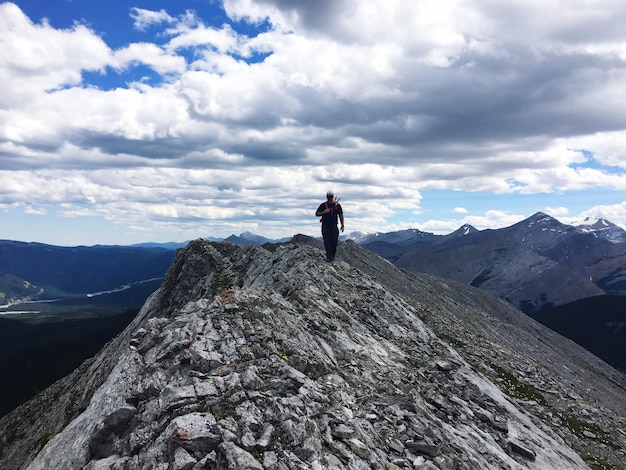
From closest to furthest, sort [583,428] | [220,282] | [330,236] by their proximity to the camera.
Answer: [583,428]
[330,236]
[220,282]

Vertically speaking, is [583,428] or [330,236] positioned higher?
[330,236]

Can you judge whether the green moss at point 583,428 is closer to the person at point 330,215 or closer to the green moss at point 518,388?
the green moss at point 518,388

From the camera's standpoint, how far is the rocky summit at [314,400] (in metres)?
11.8

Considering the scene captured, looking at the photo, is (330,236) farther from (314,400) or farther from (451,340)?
(314,400)

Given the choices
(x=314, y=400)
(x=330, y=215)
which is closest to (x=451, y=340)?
(x=330, y=215)

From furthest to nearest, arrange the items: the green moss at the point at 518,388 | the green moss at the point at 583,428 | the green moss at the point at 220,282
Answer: the green moss at the point at 220,282, the green moss at the point at 518,388, the green moss at the point at 583,428

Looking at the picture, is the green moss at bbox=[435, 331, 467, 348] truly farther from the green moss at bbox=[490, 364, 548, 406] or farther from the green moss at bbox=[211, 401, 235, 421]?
the green moss at bbox=[211, 401, 235, 421]

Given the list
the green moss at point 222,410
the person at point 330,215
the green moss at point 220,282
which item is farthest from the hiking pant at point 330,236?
the green moss at point 222,410

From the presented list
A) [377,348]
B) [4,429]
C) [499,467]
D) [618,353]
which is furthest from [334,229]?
[618,353]

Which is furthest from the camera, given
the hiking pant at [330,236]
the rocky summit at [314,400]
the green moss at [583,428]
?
the hiking pant at [330,236]

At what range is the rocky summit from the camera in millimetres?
11844

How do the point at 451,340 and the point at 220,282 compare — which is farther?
the point at 220,282

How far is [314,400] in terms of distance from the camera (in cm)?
1412

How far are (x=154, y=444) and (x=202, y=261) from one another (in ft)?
136
